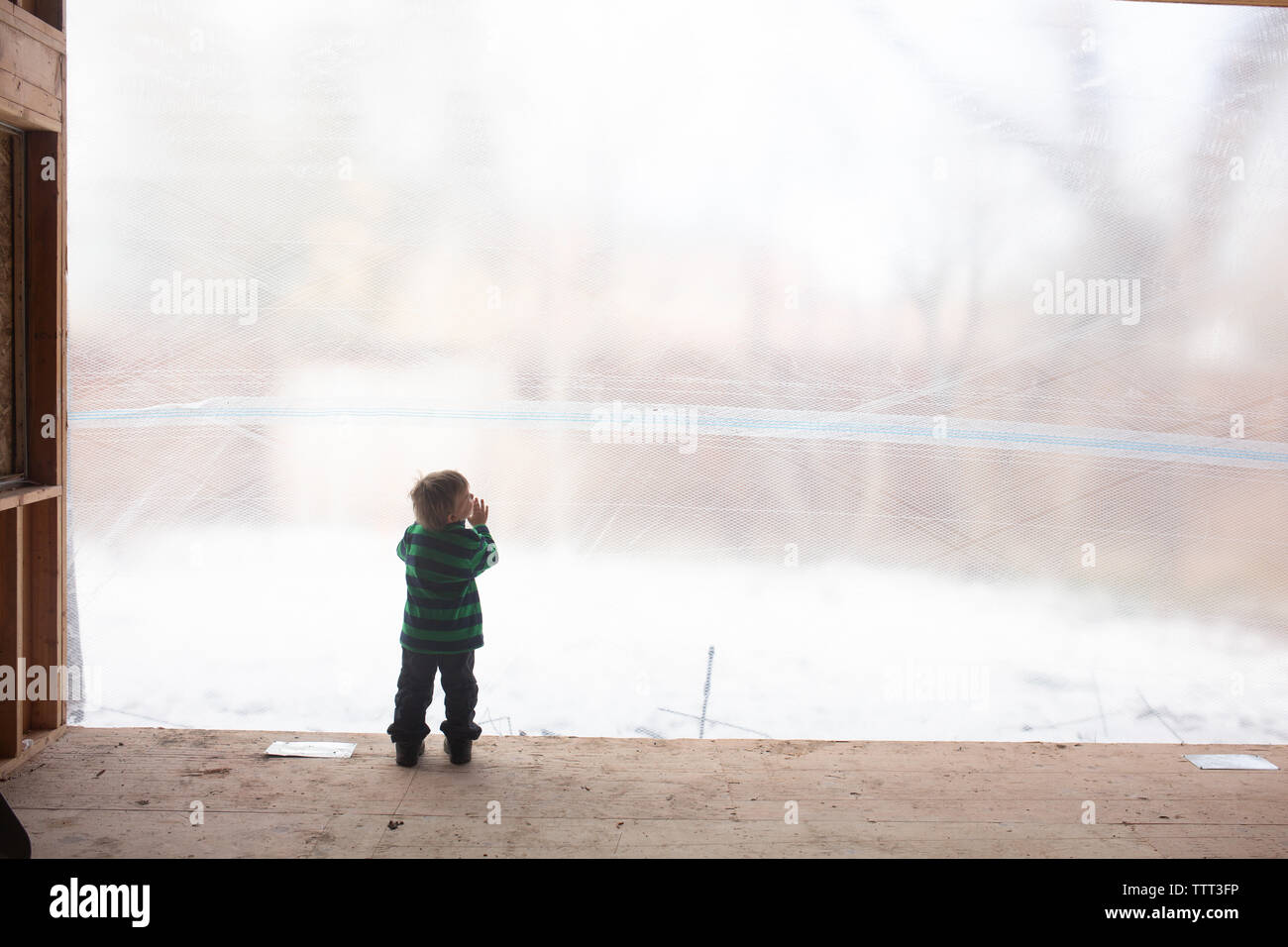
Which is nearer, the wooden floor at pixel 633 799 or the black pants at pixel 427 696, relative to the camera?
the wooden floor at pixel 633 799

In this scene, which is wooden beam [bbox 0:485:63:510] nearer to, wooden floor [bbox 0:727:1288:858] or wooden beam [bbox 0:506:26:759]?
wooden beam [bbox 0:506:26:759]

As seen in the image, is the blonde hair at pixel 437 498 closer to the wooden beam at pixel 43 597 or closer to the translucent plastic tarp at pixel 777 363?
the translucent plastic tarp at pixel 777 363

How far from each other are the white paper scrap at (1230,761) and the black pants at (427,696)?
7.71ft

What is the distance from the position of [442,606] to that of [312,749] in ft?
2.12

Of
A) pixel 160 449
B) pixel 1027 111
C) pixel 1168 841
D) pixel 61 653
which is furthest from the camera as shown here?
pixel 1027 111

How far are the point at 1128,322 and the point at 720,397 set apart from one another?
5.43 ft

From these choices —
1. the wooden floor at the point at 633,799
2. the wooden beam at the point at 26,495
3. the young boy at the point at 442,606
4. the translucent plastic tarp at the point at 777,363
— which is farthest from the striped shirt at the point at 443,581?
the wooden beam at the point at 26,495

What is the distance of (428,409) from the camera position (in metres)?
3.91

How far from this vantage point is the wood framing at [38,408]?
2914 mm

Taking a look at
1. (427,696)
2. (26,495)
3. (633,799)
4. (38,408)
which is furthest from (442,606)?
(38,408)

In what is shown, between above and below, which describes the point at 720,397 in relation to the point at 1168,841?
above

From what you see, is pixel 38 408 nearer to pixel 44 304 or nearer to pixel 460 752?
pixel 44 304

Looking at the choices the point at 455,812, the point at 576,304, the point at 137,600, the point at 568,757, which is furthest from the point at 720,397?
the point at 137,600

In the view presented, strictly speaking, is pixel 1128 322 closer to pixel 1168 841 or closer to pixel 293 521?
pixel 1168 841
